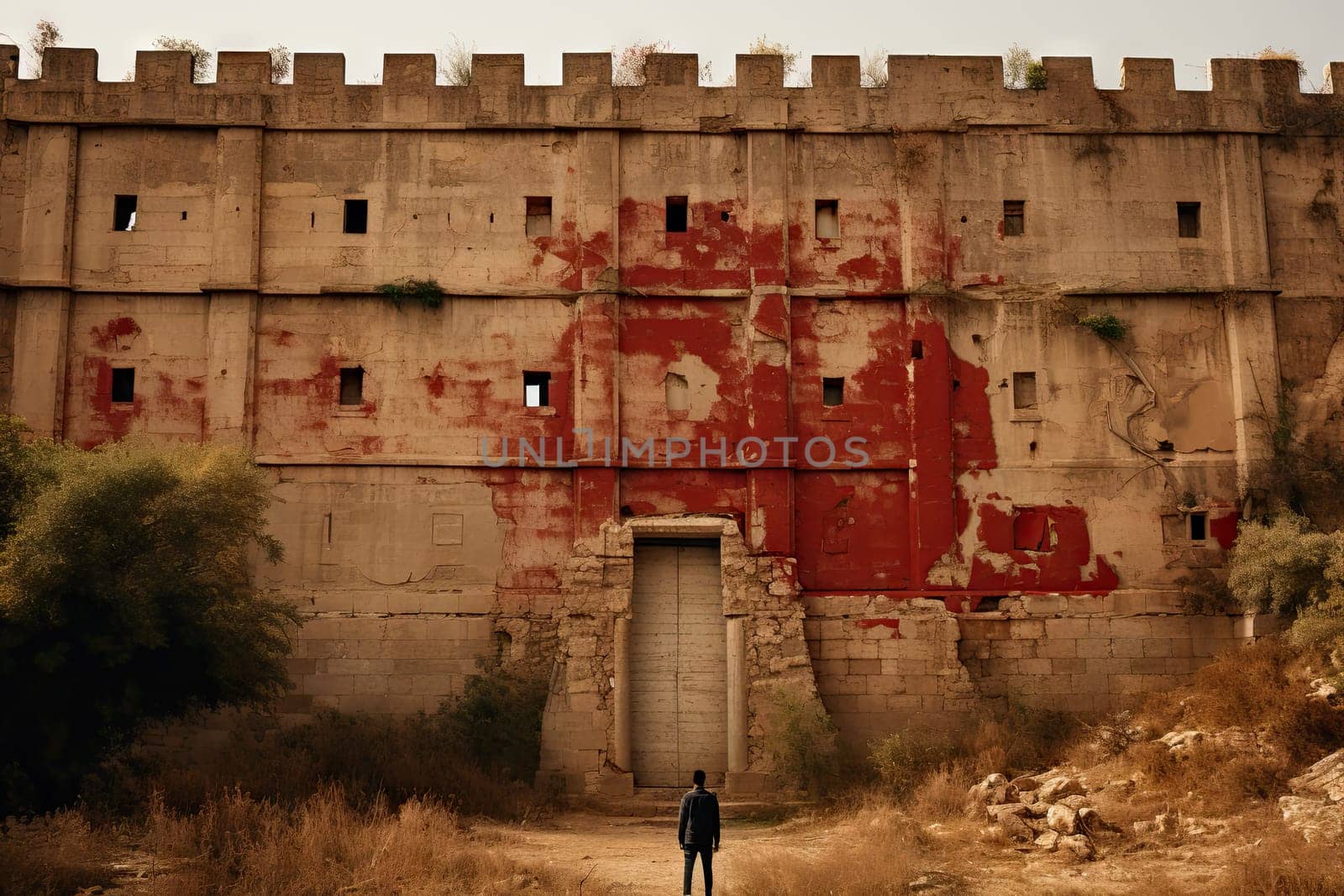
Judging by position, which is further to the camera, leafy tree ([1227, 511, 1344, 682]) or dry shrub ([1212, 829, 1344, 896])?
leafy tree ([1227, 511, 1344, 682])

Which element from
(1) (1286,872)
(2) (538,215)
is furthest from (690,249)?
(1) (1286,872)

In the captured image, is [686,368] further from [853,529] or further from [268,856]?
[268,856]

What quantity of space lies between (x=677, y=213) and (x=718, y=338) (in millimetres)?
2120

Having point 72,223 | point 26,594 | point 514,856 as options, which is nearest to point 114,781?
point 26,594

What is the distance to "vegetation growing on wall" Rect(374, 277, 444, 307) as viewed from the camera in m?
21.0

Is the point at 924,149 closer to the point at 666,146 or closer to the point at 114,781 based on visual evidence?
the point at 666,146

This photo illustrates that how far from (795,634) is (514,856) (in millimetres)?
6569

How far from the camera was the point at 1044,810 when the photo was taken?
1540 centimetres

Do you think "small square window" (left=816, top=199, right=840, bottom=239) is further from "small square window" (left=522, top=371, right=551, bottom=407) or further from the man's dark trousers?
the man's dark trousers

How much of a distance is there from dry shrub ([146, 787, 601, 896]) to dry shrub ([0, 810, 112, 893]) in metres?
0.63

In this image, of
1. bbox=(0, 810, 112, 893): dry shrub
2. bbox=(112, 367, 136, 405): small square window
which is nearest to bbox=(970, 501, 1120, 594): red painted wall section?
bbox=(0, 810, 112, 893): dry shrub

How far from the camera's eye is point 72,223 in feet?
69.6

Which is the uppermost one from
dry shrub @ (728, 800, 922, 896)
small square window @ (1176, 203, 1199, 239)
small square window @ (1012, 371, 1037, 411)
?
small square window @ (1176, 203, 1199, 239)

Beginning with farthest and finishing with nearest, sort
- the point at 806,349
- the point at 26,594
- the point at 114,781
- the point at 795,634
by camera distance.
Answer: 1. the point at 806,349
2. the point at 795,634
3. the point at 114,781
4. the point at 26,594
